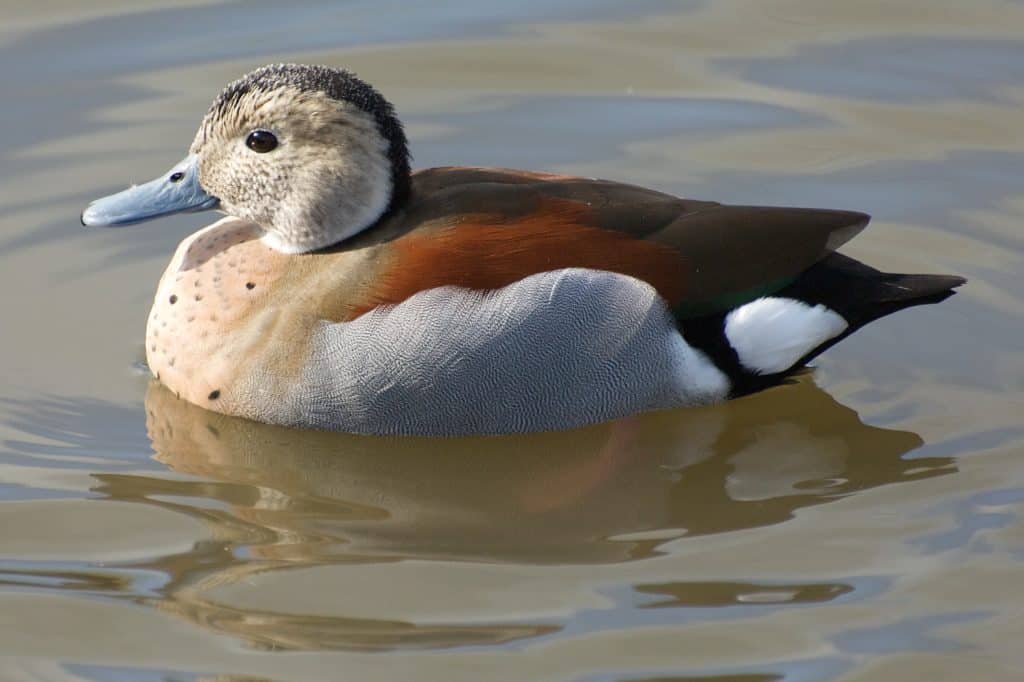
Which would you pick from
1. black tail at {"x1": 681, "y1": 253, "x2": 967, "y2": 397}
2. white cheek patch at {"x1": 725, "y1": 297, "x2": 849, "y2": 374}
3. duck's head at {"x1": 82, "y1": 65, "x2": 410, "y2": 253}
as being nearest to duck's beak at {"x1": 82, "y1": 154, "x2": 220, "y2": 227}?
duck's head at {"x1": 82, "y1": 65, "x2": 410, "y2": 253}

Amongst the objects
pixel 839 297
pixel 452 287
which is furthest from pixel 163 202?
pixel 839 297

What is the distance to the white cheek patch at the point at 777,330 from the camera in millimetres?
7320

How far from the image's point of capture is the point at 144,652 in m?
5.82

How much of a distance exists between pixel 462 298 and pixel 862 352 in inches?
80.8

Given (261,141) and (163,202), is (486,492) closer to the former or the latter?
(261,141)

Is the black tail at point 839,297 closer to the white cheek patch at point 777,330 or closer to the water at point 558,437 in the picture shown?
the white cheek patch at point 777,330

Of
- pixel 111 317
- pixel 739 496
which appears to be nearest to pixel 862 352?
pixel 739 496

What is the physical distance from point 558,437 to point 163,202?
74.7 inches

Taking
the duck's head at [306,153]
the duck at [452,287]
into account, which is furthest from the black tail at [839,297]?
the duck's head at [306,153]

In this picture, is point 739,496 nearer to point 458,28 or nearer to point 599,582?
point 599,582

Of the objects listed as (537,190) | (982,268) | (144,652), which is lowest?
(144,652)

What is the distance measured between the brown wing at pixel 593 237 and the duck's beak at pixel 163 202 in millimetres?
885

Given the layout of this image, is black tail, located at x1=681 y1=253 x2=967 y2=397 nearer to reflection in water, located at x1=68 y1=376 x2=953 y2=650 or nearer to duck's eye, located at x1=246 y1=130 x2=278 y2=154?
reflection in water, located at x1=68 y1=376 x2=953 y2=650

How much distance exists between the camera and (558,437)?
7320 millimetres
